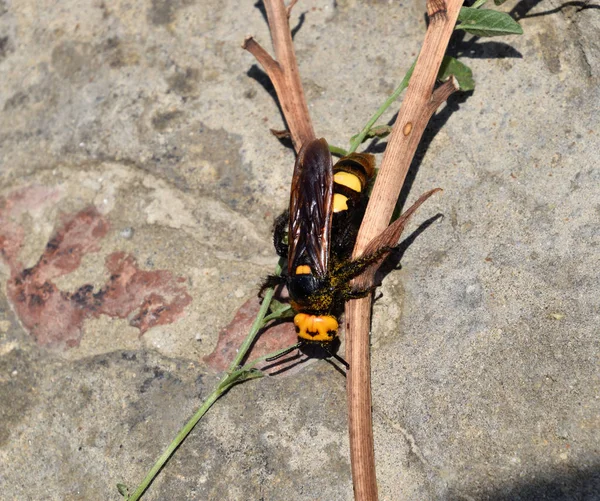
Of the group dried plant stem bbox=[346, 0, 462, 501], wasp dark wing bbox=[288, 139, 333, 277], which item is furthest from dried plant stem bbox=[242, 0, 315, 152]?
dried plant stem bbox=[346, 0, 462, 501]

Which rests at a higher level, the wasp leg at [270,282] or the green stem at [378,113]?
the green stem at [378,113]

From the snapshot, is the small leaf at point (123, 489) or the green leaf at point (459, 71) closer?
the small leaf at point (123, 489)

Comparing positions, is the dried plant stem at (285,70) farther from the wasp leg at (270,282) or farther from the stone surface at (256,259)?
the wasp leg at (270,282)

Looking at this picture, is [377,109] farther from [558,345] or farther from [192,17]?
[558,345]

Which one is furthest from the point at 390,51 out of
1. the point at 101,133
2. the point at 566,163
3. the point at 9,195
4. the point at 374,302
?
the point at 9,195

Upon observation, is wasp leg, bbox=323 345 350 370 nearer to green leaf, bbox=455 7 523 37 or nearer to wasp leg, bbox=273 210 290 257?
wasp leg, bbox=273 210 290 257

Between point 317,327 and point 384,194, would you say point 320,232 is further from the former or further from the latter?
point 317,327

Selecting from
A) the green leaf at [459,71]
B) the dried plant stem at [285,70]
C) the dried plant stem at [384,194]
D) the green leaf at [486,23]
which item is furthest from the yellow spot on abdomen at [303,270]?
the green leaf at [486,23]
